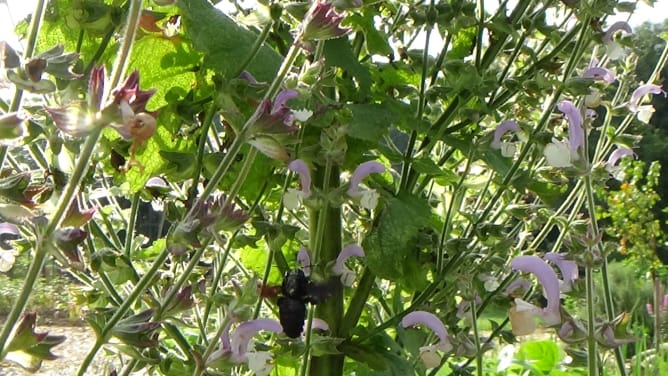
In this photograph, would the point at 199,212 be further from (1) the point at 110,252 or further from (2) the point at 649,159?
(2) the point at 649,159

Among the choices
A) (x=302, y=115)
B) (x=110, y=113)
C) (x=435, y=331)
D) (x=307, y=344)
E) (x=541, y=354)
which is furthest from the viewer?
(x=541, y=354)

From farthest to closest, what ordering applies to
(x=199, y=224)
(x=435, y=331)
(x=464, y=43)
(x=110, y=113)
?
(x=464, y=43) < (x=435, y=331) < (x=199, y=224) < (x=110, y=113)

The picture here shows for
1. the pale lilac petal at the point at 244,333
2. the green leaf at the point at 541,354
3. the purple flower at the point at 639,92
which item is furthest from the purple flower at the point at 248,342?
the green leaf at the point at 541,354

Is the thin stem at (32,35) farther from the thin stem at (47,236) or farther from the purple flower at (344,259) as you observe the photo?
the purple flower at (344,259)

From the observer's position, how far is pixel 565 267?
0.76 m

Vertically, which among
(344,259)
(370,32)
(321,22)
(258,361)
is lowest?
(258,361)

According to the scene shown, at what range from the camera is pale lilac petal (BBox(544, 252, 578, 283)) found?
0.75 metres

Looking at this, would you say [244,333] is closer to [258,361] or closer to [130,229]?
[258,361]

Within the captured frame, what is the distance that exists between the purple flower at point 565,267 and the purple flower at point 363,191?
0.55 feet

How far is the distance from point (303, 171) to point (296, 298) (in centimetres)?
12

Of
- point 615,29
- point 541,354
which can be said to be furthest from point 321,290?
point 541,354

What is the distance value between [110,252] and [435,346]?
1.14ft

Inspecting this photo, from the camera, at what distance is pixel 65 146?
602 millimetres

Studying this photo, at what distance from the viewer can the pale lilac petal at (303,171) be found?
74 centimetres
